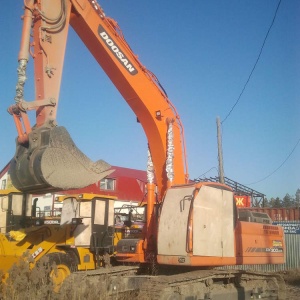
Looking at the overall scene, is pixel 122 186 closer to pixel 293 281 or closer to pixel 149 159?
pixel 293 281

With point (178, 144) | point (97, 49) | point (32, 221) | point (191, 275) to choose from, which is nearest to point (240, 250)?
point (191, 275)

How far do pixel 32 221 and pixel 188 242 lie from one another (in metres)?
5.86

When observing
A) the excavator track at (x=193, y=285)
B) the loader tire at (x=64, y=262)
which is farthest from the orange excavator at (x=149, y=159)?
the loader tire at (x=64, y=262)

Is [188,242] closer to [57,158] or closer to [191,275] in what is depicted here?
[191,275]


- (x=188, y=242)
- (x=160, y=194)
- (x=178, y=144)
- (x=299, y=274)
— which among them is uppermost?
(x=178, y=144)

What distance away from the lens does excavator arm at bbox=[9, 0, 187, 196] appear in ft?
22.7

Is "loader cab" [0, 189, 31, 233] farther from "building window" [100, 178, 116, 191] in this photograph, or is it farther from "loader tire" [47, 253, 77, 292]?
"building window" [100, 178, 116, 191]

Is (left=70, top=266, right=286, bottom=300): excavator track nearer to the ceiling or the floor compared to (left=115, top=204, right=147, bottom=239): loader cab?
nearer to the floor

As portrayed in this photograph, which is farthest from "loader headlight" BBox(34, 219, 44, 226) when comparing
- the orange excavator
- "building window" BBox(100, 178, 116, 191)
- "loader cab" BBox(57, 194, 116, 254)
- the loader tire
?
"building window" BBox(100, 178, 116, 191)

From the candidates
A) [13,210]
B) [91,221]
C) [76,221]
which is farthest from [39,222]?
[76,221]

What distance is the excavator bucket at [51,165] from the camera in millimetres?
6684

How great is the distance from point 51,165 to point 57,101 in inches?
50.9

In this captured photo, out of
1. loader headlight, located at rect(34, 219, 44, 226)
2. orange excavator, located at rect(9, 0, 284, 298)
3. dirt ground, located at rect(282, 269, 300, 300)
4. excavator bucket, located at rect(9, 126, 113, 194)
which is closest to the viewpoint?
excavator bucket, located at rect(9, 126, 113, 194)

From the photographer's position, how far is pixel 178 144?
973 cm
